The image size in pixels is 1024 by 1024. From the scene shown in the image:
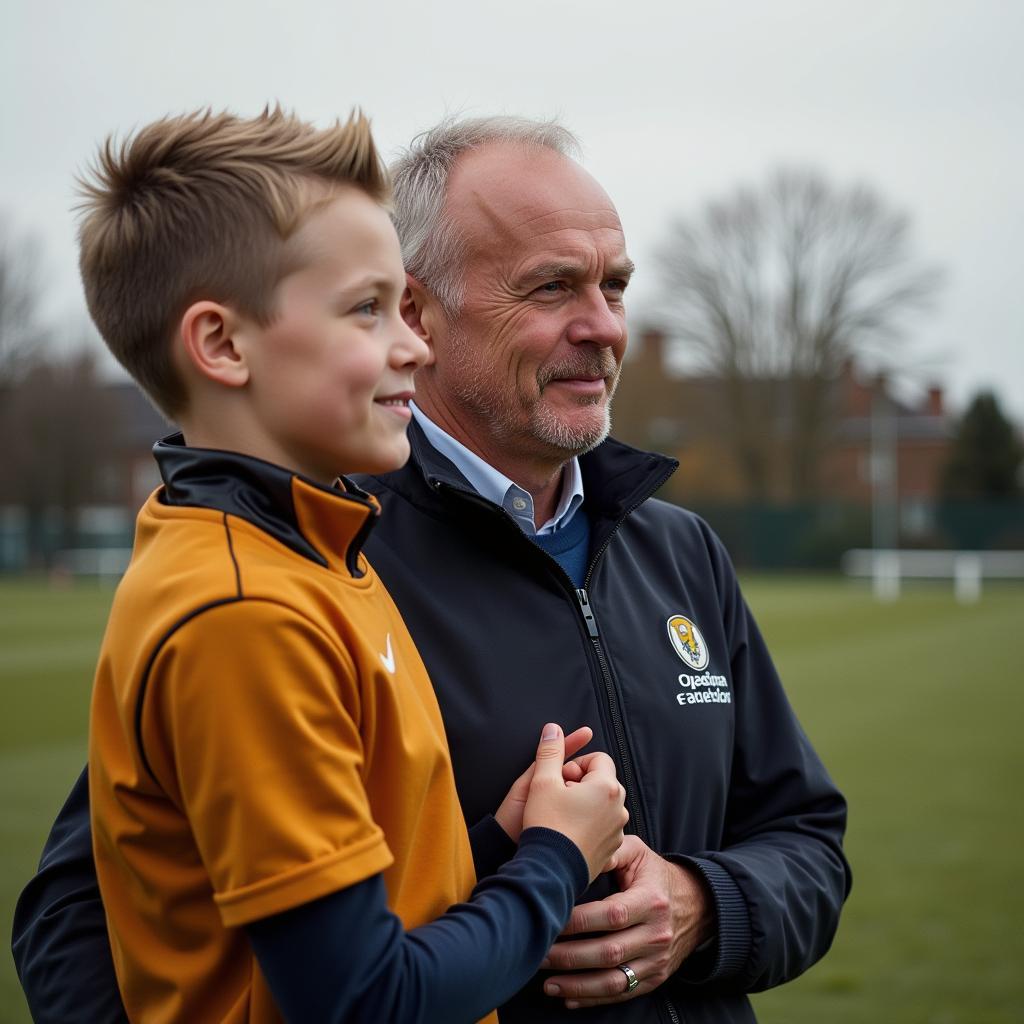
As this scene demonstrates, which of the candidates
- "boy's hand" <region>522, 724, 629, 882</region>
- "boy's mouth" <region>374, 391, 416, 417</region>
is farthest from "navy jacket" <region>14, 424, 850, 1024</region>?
"boy's mouth" <region>374, 391, 416, 417</region>

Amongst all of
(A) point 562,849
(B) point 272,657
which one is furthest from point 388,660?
(A) point 562,849

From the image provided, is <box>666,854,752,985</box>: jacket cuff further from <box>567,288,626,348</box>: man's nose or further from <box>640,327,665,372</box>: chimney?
<box>640,327,665,372</box>: chimney

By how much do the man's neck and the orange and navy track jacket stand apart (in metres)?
0.73

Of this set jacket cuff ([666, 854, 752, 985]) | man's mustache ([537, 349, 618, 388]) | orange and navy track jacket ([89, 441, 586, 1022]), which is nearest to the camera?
orange and navy track jacket ([89, 441, 586, 1022])

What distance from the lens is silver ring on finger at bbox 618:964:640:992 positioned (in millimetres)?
1970

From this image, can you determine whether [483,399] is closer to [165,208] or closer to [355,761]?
[165,208]

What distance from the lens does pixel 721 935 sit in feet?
7.10

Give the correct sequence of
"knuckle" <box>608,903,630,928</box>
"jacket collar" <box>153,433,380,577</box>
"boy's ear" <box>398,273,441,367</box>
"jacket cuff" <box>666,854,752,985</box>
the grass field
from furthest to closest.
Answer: the grass field, "boy's ear" <box>398,273,441,367</box>, "jacket cuff" <box>666,854,752,985</box>, "knuckle" <box>608,903,630,928</box>, "jacket collar" <box>153,433,380,577</box>

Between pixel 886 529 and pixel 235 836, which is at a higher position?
pixel 235 836

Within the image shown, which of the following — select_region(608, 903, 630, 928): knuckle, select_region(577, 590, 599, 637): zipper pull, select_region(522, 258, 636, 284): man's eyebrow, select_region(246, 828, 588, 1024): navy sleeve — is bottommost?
select_region(608, 903, 630, 928): knuckle

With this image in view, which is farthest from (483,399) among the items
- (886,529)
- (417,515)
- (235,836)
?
(886,529)

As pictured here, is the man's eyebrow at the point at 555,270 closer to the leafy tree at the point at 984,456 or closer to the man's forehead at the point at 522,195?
the man's forehead at the point at 522,195

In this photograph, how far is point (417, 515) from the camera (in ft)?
7.39

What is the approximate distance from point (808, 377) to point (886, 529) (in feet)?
21.7
